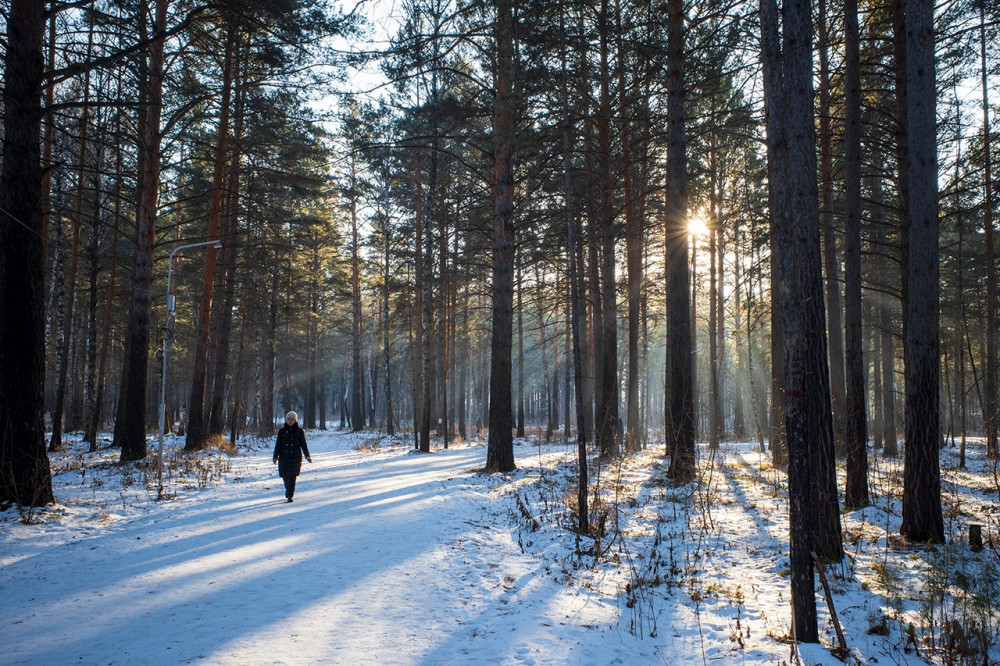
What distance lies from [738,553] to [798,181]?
4732 mm

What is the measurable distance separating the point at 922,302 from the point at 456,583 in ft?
21.6

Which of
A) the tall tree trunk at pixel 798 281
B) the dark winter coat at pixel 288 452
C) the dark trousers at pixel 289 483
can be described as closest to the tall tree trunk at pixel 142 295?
the dark winter coat at pixel 288 452

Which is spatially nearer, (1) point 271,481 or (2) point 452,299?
(1) point 271,481

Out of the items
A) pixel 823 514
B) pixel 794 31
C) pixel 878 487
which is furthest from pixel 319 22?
pixel 878 487

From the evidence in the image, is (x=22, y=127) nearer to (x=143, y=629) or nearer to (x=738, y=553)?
(x=143, y=629)

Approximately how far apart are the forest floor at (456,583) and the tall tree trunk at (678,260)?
4.22ft

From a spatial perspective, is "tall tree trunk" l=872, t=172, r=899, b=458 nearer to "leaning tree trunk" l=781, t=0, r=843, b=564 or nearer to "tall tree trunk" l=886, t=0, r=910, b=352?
"tall tree trunk" l=886, t=0, r=910, b=352

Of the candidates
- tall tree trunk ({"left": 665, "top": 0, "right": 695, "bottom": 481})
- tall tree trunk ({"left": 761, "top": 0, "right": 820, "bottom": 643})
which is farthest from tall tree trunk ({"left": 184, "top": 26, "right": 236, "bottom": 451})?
tall tree trunk ({"left": 761, "top": 0, "right": 820, "bottom": 643})

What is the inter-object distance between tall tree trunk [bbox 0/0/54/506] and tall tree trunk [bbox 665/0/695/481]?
1060 cm

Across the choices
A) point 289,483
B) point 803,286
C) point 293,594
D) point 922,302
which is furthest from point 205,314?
point 922,302

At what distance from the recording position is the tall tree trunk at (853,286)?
8.34 m

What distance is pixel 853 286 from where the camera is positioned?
8.57m

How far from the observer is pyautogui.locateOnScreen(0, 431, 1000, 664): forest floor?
12.9 feet

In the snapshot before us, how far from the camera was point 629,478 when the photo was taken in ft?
38.8
